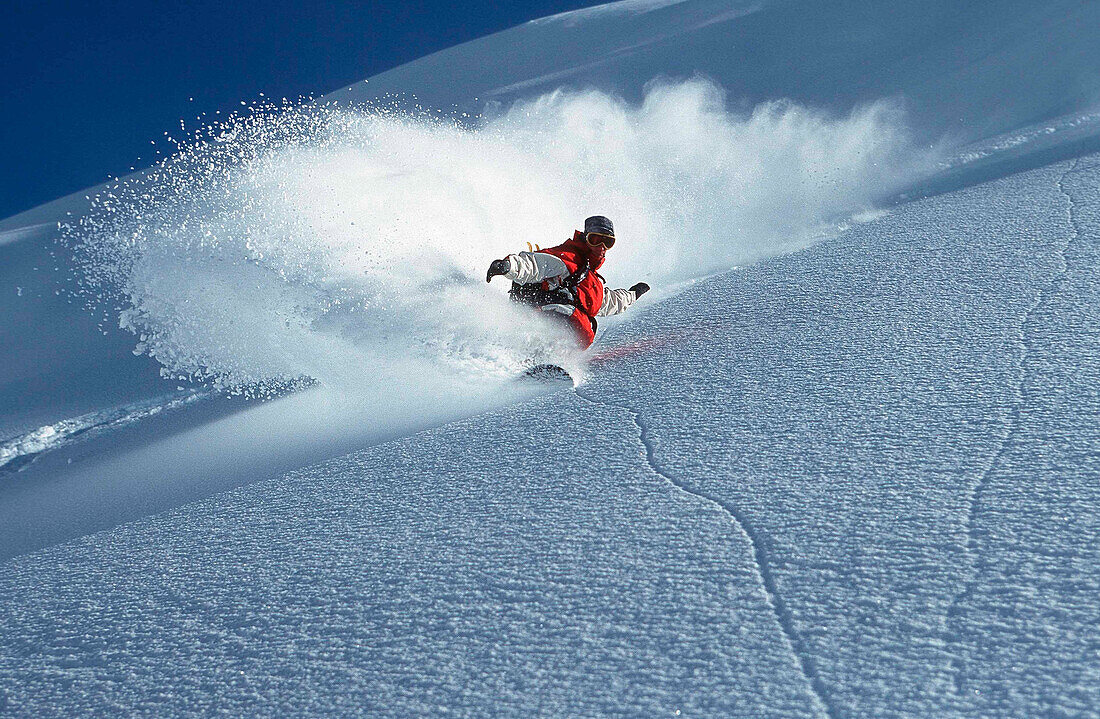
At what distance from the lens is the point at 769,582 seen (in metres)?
1.65

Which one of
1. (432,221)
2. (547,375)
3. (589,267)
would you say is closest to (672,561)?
(547,375)

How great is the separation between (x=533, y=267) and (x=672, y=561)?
258 centimetres

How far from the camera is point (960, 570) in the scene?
5.15 feet

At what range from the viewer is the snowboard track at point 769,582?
136cm

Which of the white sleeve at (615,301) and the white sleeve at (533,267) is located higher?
the white sleeve at (615,301)

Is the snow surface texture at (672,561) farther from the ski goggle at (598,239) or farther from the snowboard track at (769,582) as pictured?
the ski goggle at (598,239)

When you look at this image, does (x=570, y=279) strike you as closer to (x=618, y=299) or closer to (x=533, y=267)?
(x=533, y=267)

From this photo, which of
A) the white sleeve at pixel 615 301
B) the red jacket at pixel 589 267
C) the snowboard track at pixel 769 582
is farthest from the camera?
the white sleeve at pixel 615 301

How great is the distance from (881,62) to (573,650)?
13498 millimetres

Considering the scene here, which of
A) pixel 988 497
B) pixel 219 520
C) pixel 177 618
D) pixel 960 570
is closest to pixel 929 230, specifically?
pixel 988 497

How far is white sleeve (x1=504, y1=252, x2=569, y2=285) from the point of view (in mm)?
4105

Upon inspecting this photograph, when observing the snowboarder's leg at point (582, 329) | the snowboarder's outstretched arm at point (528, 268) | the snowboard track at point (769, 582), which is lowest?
the snowboard track at point (769, 582)

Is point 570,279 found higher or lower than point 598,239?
lower

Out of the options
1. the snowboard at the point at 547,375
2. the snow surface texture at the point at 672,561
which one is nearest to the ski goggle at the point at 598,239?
the snowboard at the point at 547,375
